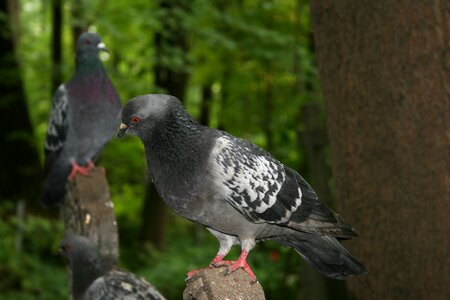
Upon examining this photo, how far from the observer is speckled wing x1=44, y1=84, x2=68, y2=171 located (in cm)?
595

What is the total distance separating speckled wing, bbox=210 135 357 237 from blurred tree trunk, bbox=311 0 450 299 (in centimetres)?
125

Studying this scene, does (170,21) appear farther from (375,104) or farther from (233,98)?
(375,104)

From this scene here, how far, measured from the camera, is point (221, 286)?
291cm

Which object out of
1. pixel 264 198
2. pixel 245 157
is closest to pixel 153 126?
pixel 245 157

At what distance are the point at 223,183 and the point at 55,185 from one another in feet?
11.5

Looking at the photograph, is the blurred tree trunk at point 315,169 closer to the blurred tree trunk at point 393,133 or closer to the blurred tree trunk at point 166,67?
the blurred tree trunk at point 393,133

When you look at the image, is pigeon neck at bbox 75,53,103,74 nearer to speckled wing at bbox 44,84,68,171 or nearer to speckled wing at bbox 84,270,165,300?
speckled wing at bbox 44,84,68,171

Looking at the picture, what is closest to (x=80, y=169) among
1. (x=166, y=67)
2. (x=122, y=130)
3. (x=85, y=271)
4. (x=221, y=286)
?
(x=85, y=271)

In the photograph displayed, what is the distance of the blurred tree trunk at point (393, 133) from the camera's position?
13.7 feet

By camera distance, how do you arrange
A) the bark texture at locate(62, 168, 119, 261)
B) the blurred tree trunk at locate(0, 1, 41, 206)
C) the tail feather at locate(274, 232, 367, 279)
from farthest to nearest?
the blurred tree trunk at locate(0, 1, 41, 206) → the bark texture at locate(62, 168, 119, 261) → the tail feather at locate(274, 232, 367, 279)

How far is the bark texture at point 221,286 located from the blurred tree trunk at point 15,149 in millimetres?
10026

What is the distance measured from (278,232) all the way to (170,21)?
701 cm

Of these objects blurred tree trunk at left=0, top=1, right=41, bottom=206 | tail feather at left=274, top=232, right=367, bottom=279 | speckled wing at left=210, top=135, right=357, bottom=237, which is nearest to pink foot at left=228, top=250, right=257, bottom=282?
speckled wing at left=210, top=135, right=357, bottom=237

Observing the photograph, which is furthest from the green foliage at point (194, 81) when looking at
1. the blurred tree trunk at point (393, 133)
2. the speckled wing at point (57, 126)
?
the speckled wing at point (57, 126)
